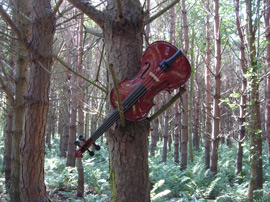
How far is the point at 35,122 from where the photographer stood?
11.1ft

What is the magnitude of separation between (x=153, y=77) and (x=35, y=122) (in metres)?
2.49

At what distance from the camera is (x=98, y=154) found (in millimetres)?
13625

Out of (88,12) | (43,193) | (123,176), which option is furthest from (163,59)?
(43,193)

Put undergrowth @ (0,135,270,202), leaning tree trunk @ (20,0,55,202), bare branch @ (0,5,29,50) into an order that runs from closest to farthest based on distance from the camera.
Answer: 1. bare branch @ (0,5,29,50)
2. leaning tree trunk @ (20,0,55,202)
3. undergrowth @ (0,135,270,202)

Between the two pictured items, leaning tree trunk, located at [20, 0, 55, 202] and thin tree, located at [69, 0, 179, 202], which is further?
leaning tree trunk, located at [20, 0, 55, 202]

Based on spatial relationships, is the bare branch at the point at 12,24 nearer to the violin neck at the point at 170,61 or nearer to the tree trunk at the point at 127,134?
the tree trunk at the point at 127,134

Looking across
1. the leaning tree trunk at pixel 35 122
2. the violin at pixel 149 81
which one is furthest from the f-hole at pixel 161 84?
the leaning tree trunk at pixel 35 122

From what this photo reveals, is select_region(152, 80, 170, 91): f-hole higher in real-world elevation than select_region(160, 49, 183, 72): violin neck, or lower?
lower

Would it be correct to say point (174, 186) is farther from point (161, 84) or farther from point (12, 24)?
point (161, 84)

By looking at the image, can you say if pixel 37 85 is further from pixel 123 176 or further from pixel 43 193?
pixel 123 176

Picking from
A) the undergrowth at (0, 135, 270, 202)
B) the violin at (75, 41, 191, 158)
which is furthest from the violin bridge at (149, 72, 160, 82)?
the undergrowth at (0, 135, 270, 202)

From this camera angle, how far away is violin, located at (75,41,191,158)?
136 cm

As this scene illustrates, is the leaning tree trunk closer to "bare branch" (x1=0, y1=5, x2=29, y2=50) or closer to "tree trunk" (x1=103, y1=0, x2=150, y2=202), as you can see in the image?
"bare branch" (x1=0, y1=5, x2=29, y2=50)

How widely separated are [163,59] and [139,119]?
1.17 feet
